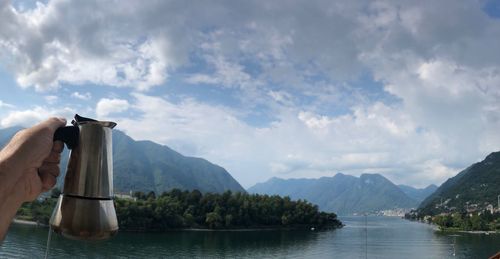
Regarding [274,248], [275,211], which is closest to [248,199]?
[275,211]

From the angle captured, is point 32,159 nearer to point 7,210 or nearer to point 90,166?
point 7,210

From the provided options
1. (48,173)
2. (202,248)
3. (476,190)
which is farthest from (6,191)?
(476,190)

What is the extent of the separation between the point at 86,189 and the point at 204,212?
243 ft

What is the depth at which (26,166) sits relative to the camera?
42.5 inches

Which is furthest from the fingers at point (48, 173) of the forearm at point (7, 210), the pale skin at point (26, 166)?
the forearm at point (7, 210)

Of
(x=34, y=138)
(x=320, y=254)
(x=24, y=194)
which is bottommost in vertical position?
(x=320, y=254)

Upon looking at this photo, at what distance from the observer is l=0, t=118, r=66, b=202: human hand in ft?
3.44

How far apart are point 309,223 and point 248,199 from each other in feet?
46.0

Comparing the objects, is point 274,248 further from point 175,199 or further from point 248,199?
point 248,199

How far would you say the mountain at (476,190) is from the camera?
474 ft

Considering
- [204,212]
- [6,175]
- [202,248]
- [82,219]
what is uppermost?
[6,175]

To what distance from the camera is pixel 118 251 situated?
39.8 m

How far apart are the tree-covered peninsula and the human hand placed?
54661mm

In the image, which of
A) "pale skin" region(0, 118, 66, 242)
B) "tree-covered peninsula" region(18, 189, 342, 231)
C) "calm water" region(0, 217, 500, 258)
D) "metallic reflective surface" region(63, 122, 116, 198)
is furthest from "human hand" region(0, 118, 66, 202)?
"tree-covered peninsula" region(18, 189, 342, 231)
